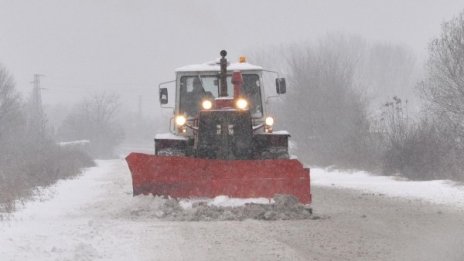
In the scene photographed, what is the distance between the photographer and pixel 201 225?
885 centimetres

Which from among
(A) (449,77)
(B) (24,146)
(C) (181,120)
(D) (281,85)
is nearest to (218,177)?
(C) (181,120)

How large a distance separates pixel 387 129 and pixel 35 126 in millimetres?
Result: 22543

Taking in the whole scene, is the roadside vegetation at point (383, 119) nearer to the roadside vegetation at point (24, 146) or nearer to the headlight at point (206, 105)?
the headlight at point (206, 105)

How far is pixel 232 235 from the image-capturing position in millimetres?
7832

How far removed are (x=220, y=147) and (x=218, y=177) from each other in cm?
98

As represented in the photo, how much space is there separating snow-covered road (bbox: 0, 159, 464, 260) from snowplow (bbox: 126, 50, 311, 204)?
21.3 inches

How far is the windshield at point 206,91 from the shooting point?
1245 centimetres

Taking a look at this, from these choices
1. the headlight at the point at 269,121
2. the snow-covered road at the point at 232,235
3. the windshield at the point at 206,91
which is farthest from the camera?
the windshield at the point at 206,91

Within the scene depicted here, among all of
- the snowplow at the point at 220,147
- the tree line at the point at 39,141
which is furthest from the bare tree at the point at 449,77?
the tree line at the point at 39,141

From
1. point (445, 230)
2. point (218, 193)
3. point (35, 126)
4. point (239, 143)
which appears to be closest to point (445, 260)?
point (445, 230)

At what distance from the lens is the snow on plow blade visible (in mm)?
9969

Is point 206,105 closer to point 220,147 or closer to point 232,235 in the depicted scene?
point 220,147

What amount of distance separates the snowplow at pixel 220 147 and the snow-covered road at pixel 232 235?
54 centimetres

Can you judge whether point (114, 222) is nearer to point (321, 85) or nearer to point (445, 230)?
point (445, 230)
